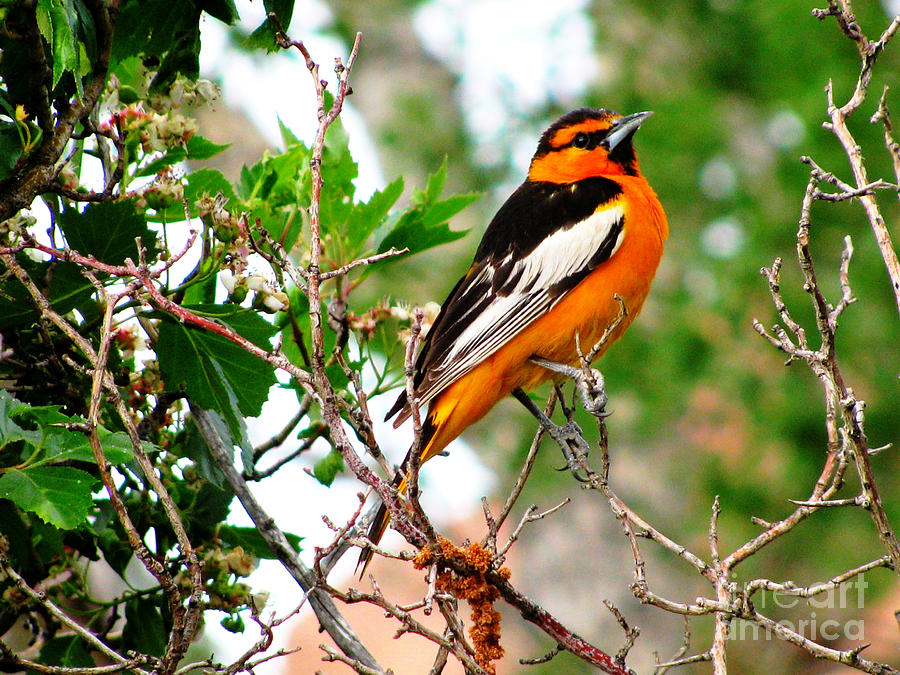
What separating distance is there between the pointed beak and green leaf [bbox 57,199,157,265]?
2.53m

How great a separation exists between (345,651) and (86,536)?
59 centimetres

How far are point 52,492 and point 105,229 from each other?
0.53m

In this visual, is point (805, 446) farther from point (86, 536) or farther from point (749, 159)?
point (86, 536)

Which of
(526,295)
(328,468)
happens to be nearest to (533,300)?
(526,295)

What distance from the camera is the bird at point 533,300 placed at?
3252 mm

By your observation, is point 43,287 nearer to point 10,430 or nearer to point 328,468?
point 10,430

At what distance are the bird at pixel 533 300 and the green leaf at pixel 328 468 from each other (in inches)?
28.5

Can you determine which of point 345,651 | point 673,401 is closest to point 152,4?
point 345,651

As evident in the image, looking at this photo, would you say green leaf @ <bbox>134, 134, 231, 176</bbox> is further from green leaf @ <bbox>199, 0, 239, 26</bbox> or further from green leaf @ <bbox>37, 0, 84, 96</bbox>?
green leaf @ <bbox>37, 0, 84, 96</bbox>

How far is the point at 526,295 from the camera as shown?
3324 millimetres

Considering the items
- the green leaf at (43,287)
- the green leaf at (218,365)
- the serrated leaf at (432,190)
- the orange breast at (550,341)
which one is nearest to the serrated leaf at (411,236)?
the serrated leaf at (432,190)

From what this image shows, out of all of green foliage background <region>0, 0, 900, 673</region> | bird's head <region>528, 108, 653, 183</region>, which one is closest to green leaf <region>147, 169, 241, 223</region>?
green foliage background <region>0, 0, 900, 673</region>

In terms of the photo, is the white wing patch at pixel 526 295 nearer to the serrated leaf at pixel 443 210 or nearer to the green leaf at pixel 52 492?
the serrated leaf at pixel 443 210

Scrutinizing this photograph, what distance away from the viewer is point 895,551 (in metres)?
1.55
